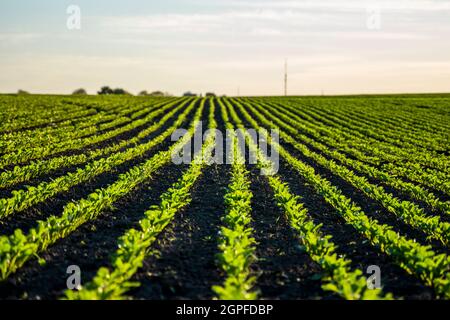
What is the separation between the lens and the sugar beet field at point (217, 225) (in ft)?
20.9

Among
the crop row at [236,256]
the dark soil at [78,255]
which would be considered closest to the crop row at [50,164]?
the dark soil at [78,255]

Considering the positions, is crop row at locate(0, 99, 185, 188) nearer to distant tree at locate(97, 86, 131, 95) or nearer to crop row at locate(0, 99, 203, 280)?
crop row at locate(0, 99, 203, 280)

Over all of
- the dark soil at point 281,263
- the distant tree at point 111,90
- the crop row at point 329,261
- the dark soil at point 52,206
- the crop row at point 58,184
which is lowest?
the dark soil at point 281,263

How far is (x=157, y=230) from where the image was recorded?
7.92 m

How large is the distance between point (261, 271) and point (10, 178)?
765 centimetres

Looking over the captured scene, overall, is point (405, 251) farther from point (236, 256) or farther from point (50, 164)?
point (50, 164)

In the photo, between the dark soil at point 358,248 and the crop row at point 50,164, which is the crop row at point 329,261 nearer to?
the dark soil at point 358,248

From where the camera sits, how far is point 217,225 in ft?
30.6

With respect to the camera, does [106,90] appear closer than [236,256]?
No

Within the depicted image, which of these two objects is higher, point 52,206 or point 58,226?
point 58,226

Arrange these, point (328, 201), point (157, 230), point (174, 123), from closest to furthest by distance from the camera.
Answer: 1. point (157, 230)
2. point (328, 201)
3. point (174, 123)

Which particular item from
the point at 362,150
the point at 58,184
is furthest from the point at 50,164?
the point at 362,150
